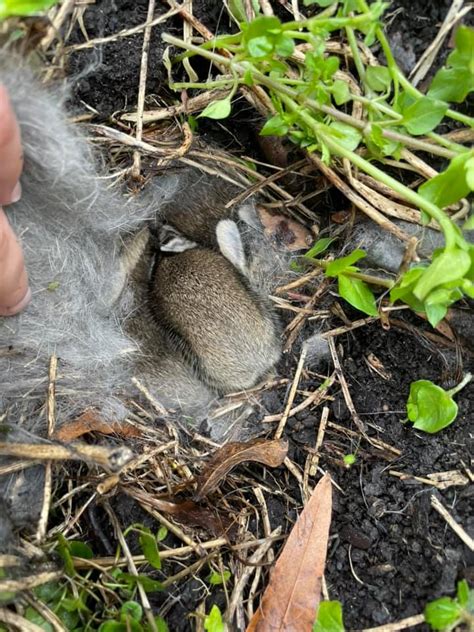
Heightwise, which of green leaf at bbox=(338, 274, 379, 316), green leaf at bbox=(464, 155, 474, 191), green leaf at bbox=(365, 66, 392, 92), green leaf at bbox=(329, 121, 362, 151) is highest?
green leaf at bbox=(365, 66, 392, 92)

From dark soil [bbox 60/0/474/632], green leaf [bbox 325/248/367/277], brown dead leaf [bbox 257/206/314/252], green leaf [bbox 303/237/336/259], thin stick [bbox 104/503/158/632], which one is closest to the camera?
thin stick [bbox 104/503/158/632]

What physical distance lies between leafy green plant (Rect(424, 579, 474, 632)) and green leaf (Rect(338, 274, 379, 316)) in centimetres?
71

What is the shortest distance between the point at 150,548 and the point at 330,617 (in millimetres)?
450

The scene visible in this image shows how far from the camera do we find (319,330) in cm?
196

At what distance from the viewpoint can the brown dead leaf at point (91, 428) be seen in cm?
175

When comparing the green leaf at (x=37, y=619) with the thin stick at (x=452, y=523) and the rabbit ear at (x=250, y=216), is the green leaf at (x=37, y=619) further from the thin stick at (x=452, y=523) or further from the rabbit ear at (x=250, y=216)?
the rabbit ear at (x=250, y=216)

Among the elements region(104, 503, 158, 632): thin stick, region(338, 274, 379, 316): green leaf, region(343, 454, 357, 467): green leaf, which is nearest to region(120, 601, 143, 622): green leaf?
region(104, 503, 158, 632): thin stick

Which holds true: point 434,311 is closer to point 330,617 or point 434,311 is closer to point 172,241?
point 330,617

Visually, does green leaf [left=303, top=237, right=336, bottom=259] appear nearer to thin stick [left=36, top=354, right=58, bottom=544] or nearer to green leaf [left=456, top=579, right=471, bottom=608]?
thin stick [left=36, top=354, right=58, bottom=544]

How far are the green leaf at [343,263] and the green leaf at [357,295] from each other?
3 cm

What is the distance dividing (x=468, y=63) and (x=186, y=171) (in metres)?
0.91

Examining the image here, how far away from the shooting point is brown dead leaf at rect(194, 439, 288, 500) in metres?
1.68

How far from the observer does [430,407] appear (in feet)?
5.67

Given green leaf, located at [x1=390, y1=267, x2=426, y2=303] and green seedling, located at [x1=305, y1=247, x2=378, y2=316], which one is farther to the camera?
green seedling, located at [x1=305, y1=247, x2=378, y2=316]
